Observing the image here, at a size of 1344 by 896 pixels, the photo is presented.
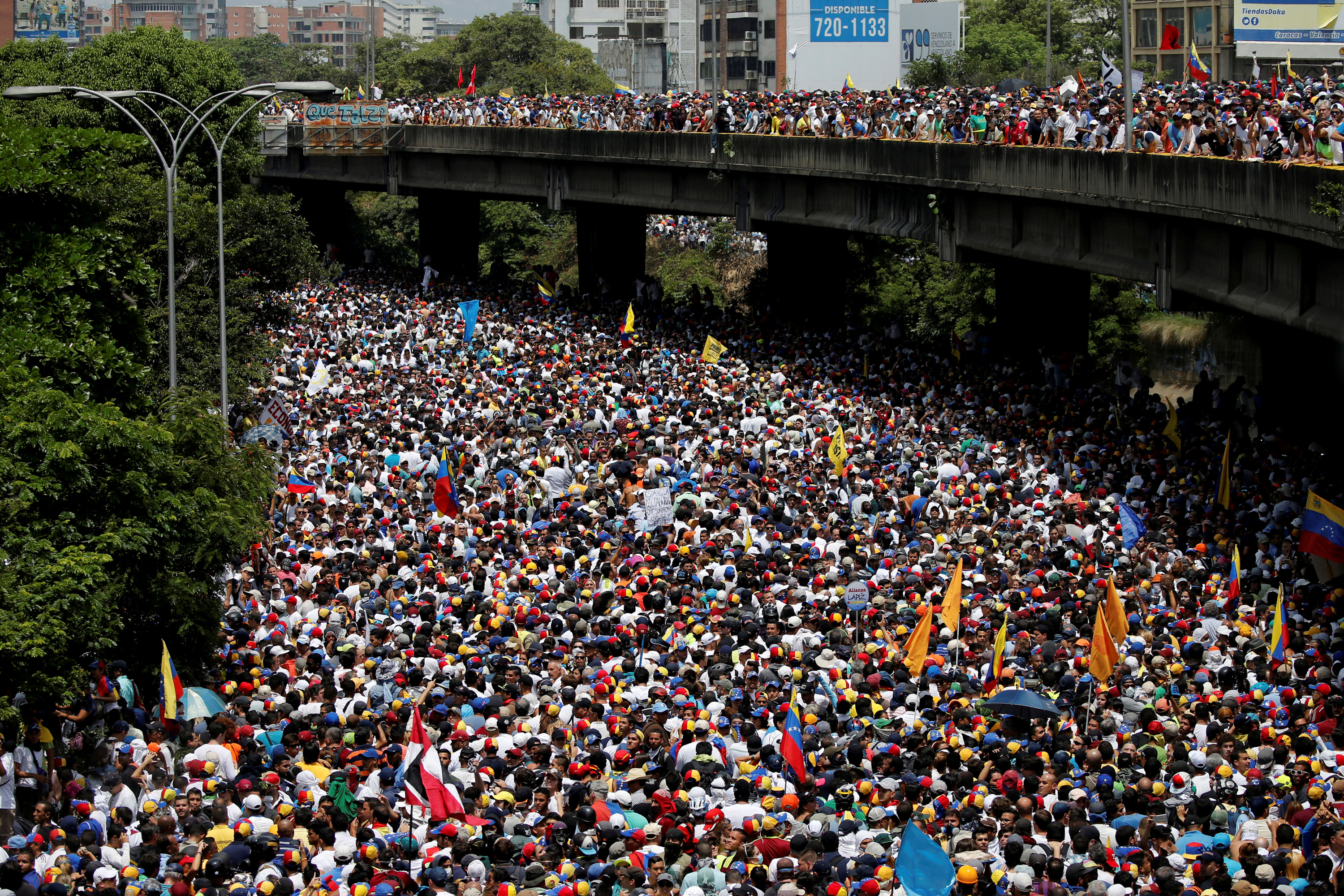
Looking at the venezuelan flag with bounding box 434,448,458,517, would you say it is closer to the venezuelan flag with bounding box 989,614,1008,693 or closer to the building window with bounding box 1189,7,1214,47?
the venezuelan flag with bounding box 989,614,1008,693

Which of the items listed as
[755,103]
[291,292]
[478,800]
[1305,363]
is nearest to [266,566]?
[478,800]

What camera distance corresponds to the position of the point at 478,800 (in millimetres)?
13406

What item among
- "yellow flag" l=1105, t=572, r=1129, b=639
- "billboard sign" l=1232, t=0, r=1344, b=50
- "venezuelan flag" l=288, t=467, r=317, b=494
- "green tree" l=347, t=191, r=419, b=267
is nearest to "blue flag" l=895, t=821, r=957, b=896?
"yellow flag" l=1105, t=572, r=1129, b=639

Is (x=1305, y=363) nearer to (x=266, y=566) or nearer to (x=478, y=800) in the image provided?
(x=266, y=566)

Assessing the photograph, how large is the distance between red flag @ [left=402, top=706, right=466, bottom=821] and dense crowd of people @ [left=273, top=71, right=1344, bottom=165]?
13.2 metres

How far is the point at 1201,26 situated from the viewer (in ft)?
228

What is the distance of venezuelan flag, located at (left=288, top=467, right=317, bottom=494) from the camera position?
23875mm

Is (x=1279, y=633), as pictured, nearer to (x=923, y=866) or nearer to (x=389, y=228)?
(x=923, y=866)

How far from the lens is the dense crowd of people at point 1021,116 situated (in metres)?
22.1

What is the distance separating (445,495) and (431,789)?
9514 mm

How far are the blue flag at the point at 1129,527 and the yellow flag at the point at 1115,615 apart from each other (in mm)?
3734

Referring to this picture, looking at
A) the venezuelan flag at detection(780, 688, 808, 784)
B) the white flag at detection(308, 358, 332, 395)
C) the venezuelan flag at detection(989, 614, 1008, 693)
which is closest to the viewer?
the venezuelan flag at detection(780, 688, 808, 784)

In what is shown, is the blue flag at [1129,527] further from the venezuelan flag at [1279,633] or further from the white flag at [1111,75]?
the white flag at [1111,75]

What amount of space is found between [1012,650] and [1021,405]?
13385mm
